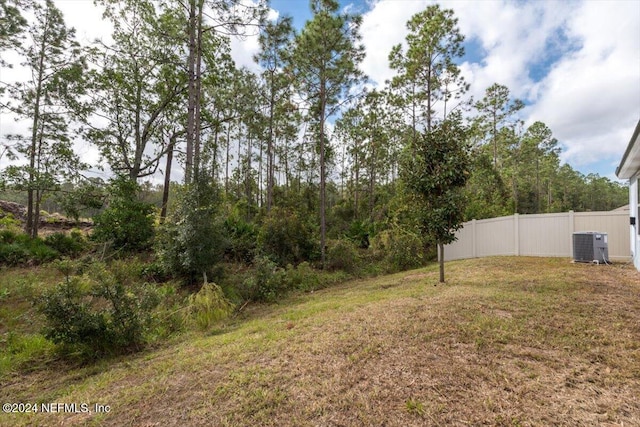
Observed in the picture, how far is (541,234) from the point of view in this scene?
866cm

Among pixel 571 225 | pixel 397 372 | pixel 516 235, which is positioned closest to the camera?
pixel 397 372

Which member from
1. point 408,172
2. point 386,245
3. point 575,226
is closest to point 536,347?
point 408,172

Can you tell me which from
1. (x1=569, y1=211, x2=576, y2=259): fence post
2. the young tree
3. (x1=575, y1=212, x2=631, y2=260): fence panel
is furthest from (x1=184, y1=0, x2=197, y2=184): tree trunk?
(x1=575, y1=212, x2=631, y2=260): fence panel

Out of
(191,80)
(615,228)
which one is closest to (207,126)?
(191,80)

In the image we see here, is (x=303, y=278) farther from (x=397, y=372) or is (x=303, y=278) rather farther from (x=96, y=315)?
(x=397, y=372)

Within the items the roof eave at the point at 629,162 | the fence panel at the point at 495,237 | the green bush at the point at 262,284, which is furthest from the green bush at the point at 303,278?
the roof eave at the point at 629,162

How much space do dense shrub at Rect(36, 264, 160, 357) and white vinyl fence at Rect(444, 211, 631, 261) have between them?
34.2 ft

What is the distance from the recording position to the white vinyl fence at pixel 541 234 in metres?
7.64

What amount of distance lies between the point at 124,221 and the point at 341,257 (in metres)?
7.57

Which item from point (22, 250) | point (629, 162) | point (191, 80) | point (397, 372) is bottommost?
point (397, 372)

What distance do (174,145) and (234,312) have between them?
30.2 feet

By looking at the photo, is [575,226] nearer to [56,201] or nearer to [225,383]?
[225,383]

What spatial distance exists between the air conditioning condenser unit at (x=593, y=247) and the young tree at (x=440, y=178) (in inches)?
155

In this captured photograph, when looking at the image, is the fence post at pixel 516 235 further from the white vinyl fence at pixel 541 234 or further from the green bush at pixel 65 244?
the green bush at pixel 65 244
